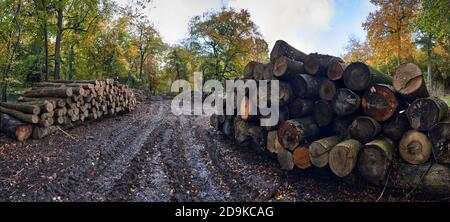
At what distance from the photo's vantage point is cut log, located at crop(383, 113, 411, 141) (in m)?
4.43

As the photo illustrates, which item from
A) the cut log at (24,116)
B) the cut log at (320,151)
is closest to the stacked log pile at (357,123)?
the cut log at (320,151)

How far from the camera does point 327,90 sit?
208 inches

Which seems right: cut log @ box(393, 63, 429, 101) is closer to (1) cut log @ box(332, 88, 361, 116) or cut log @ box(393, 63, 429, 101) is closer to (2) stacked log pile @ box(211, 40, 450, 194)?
(2) stacked log pile @ box(211, 40, 450, 194)

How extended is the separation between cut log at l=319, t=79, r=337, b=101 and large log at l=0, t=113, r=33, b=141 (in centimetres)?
703

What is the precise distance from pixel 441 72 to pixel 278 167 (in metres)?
25.2

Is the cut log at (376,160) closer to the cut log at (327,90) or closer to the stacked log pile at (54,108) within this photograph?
the cut log at (327,90)

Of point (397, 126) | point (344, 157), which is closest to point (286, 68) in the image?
point (344, 157)

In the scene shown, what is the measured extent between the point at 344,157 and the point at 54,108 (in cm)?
760

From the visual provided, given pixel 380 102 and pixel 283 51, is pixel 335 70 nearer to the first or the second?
pixel 380 102

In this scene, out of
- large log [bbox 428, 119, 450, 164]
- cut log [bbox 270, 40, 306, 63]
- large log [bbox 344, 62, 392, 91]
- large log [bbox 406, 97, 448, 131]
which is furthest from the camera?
cut log [bbox 270, 40, 306, 63]

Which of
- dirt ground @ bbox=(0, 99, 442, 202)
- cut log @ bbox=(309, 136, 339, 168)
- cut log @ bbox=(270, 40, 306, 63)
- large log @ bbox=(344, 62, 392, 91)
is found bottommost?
dirt ground @ bbox=(0, 99, 442, 202)

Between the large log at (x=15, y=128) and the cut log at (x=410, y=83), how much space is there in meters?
8.15

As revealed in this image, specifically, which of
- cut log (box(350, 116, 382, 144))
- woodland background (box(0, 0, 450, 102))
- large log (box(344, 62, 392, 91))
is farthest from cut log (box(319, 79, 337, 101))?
woodland background (box(0, 0, 450, 102))
